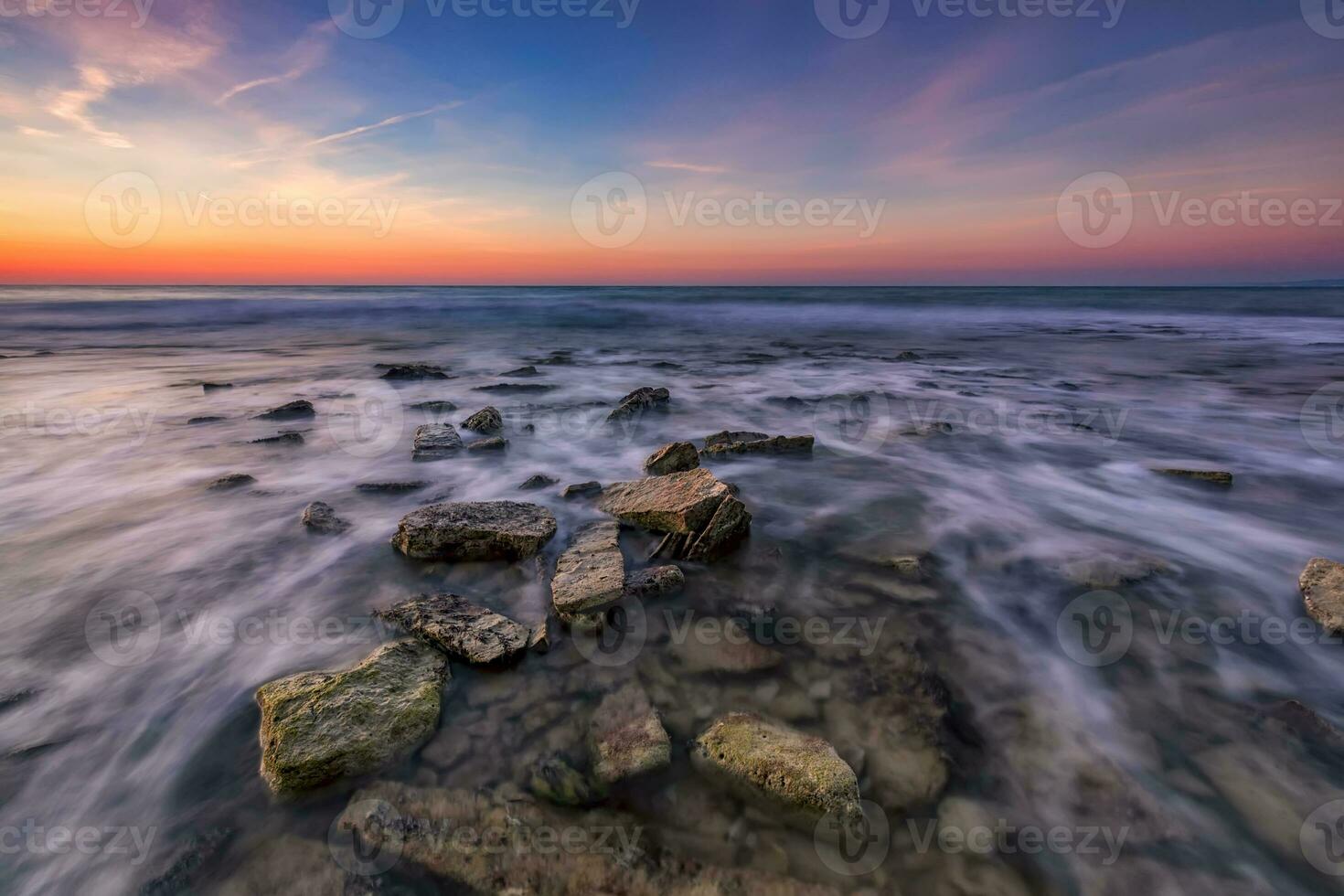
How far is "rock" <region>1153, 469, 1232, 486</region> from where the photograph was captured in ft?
18.8

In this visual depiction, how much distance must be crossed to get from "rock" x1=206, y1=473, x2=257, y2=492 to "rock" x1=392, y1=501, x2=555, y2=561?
8.52ft

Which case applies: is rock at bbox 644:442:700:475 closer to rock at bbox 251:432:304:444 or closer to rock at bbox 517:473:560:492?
rock at bbox 517:473:560:492

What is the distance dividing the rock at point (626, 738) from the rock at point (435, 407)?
750cm

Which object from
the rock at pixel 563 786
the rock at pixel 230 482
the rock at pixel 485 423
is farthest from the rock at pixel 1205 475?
the rock at pixel 230 482

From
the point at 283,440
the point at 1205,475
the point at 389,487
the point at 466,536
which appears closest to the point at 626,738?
the point at 466,536

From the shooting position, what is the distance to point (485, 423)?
772 cm

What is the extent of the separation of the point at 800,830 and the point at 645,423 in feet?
22.2

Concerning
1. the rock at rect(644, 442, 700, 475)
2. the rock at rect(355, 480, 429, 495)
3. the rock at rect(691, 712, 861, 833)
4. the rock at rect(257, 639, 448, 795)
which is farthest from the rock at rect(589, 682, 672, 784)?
the rock at rect(355, 480, 429, 495)

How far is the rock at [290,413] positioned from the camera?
854 cm

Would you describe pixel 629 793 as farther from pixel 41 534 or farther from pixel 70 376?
pixel 70 376

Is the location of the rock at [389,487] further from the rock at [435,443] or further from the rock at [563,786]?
the rock at [563,786]

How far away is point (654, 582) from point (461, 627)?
1.15 meters

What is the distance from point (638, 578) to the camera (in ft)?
11.8

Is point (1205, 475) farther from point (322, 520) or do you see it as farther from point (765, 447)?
point (322, 520)
